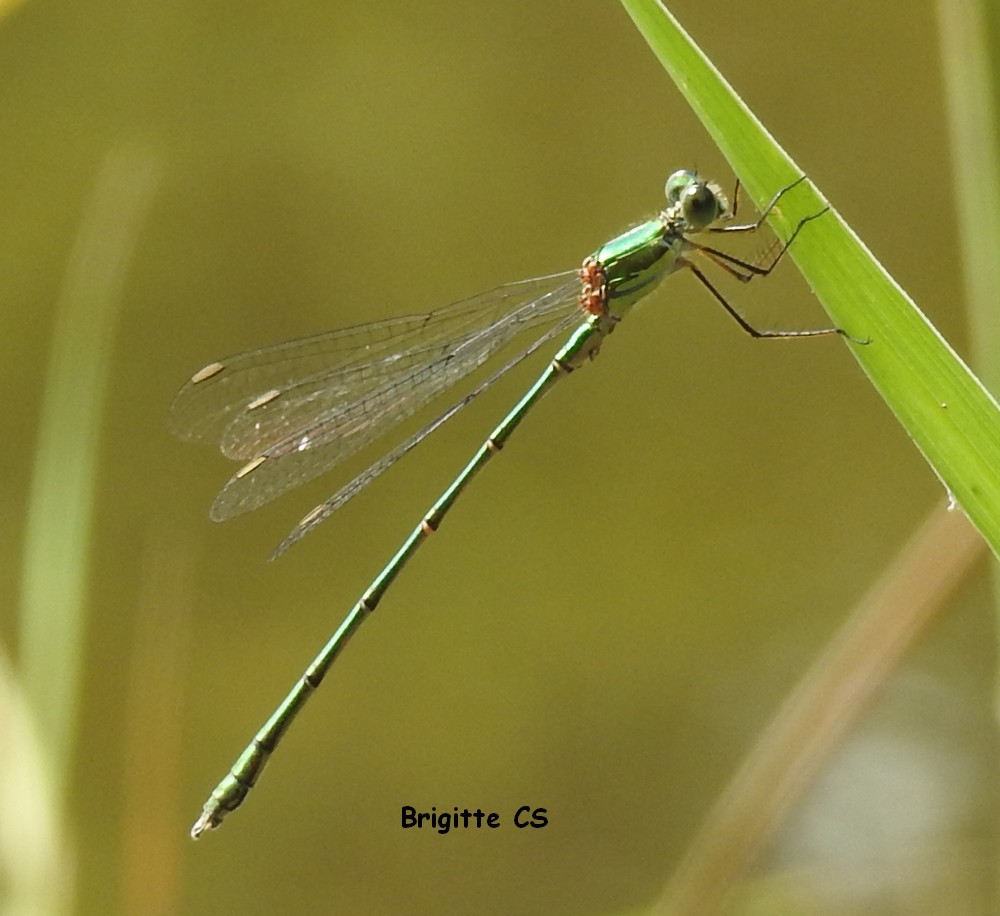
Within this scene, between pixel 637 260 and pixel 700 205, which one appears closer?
pixel 700 205

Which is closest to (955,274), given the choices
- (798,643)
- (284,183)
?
(798,643)

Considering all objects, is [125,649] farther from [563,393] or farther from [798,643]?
[798,643]

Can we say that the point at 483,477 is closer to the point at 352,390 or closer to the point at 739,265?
the point at 352,390

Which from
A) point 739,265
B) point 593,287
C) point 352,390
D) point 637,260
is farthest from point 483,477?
point 739,265

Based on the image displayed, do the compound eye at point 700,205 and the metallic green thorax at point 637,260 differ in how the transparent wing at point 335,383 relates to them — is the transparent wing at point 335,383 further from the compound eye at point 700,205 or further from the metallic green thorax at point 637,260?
the compound eye at point 700,205

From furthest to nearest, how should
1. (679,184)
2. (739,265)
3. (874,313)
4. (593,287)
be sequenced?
(593,287) → (679,184) → (739,265) → (874,313)

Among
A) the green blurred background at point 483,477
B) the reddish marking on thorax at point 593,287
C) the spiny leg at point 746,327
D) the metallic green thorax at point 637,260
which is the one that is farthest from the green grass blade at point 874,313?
the green blurred background at point 483,477

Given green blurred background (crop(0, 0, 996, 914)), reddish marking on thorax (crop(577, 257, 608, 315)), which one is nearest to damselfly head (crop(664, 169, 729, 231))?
reddish marking on thorax (crop(577, 257, 608, 315))
